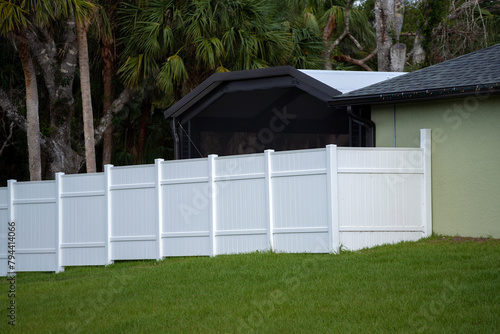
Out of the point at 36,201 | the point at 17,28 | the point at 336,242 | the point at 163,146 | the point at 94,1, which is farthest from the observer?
the point at 163,146

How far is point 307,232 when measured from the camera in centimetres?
1141

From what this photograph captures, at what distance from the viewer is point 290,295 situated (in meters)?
8.61

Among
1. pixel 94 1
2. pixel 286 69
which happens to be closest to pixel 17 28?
pixel 94 1

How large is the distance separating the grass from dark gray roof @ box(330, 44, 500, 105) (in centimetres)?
236

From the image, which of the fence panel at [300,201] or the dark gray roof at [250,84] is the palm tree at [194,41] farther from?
the fence panel at [300,201]

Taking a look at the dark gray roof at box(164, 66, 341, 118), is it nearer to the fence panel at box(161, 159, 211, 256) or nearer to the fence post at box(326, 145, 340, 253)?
the fence post at box(326, 145, 340, 253)

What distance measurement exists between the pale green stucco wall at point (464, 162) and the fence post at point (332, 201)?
2.03m

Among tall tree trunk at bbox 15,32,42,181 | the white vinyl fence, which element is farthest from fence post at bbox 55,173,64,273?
tall tree trunk at bbox 15,32,42,181

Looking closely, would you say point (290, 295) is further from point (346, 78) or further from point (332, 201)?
point (346, 78)

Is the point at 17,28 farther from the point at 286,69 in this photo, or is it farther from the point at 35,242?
the point at 286,69

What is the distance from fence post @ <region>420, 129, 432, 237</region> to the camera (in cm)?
1203

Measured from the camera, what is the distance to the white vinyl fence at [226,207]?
1134 centimetres

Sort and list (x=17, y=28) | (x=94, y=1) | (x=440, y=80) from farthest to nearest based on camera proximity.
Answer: (x=94, y=1) → (x=17, y=28) → (x=440, y=80)

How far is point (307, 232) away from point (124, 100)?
38.0ft
